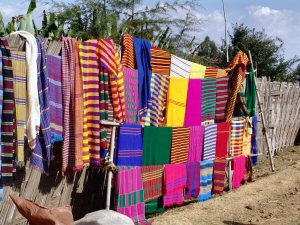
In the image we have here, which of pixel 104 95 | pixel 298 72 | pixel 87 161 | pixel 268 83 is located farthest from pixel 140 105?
pixel 298 72

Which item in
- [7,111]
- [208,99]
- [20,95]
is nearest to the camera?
[7,111]

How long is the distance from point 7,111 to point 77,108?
0.87 metres

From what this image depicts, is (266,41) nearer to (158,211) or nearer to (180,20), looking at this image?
(180,20)

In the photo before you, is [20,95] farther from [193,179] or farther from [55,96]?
[193,179]

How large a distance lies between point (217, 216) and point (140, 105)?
1.96 meters

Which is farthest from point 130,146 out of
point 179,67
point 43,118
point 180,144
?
point 179,67

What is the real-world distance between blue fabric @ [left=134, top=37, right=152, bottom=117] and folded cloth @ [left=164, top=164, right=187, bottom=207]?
Result: 1.05 meters

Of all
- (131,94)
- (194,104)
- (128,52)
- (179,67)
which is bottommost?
(194,104)

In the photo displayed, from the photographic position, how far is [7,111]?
3754 millimetres

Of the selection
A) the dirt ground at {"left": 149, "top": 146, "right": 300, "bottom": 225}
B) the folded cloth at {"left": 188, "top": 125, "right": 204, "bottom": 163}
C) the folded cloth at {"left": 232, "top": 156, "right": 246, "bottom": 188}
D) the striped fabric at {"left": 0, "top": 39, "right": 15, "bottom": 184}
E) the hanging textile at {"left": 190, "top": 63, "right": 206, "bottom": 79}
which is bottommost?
the dirt ground at {"left": 149, "top": 146, "right": 300, "bottom": 225}

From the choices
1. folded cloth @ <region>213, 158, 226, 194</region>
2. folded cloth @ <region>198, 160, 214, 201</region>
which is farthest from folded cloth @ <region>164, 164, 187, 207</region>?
folded cloth @ <region>213, 158, 226, 194</region>

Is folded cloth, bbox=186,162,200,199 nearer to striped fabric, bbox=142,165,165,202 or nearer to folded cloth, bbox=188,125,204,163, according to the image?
folded cloth, bbox=188,125,204,163

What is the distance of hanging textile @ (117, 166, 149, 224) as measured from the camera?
5.16 m

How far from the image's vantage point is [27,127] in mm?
3934
